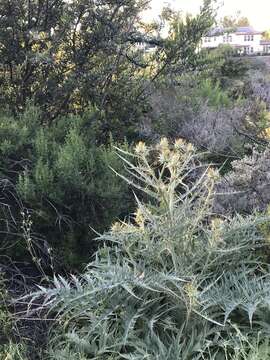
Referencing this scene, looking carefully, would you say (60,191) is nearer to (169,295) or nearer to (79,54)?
(169,295)

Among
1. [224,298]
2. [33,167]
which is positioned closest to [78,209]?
[33,167]

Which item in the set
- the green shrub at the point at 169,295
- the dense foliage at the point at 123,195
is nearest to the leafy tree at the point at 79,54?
the dense foliage at the point at 123,195

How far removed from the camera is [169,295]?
2.73 m

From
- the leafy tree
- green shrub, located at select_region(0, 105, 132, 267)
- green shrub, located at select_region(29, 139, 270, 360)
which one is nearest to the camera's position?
green shrub, located at select_region(29, 139, 270, 360)

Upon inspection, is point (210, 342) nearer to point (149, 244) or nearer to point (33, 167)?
point (149, 244)

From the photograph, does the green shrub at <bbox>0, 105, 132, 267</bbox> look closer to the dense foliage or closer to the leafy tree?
the dense foliage

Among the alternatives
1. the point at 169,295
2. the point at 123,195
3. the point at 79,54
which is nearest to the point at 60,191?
the point at 123,195

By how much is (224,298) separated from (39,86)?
318cm

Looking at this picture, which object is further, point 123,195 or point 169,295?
point 123,195

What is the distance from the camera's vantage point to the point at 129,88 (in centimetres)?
533

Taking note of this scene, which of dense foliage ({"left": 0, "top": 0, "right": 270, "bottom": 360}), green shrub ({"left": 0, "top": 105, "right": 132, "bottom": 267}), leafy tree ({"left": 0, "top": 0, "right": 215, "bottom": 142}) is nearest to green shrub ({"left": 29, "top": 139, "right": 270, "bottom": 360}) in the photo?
dense foliage ({"left": 0, "top": 0, "right": 270, "bottom": 360})

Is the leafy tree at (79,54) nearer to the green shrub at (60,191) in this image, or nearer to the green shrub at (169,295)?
the green shrub at (60,191)

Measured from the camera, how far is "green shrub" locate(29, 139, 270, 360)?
256 cm

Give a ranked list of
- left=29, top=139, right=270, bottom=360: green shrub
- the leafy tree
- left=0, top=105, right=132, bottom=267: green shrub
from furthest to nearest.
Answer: the leafy tree, left=0, top=105, right=132, bottom=267: green shrub, left=29, top=139, right=270, bottom=360: green shrub
